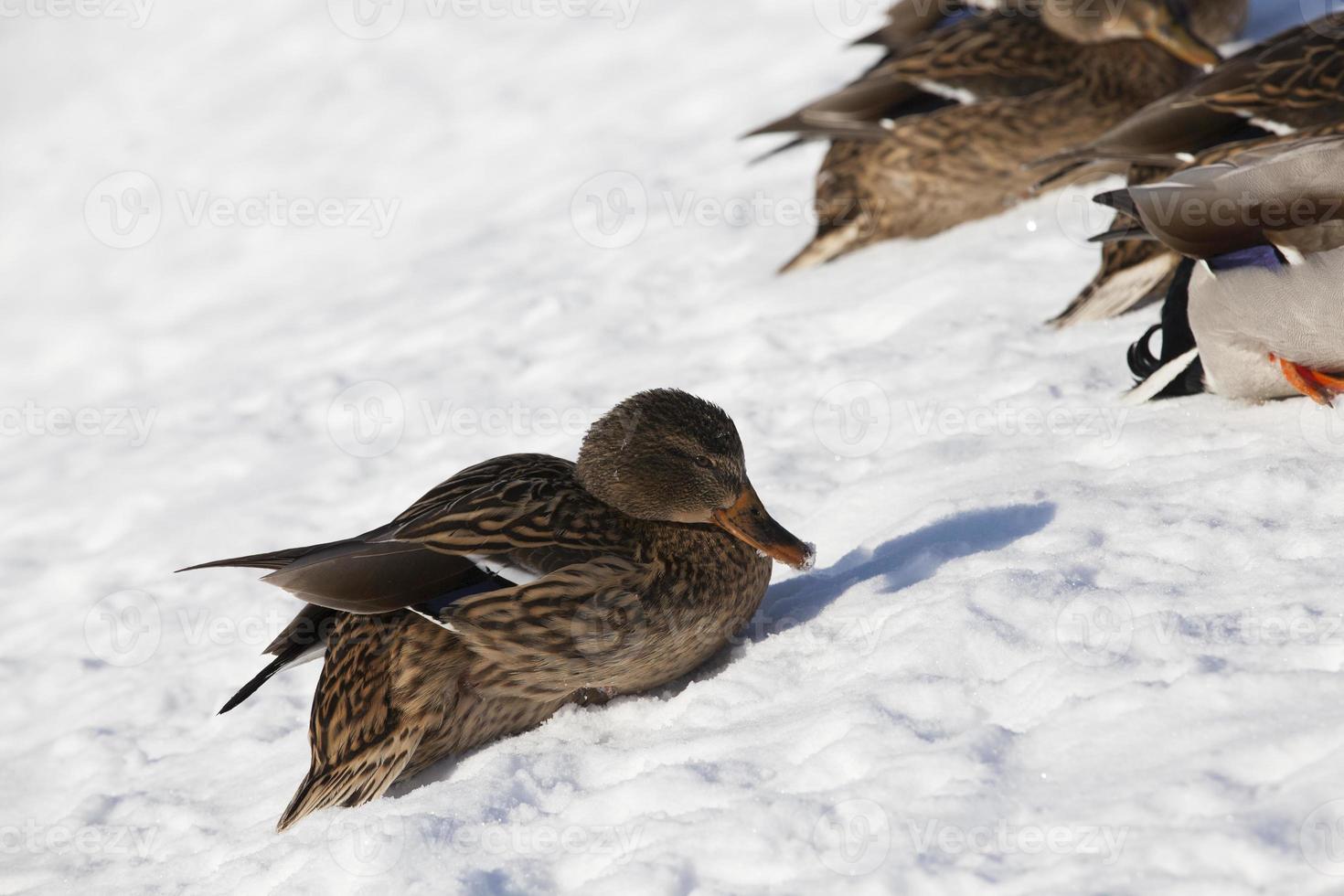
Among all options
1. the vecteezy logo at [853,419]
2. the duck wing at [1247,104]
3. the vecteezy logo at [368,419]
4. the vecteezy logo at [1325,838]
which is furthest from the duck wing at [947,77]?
the vecteezy logo at [1325,838]

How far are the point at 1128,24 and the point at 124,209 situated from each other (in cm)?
754

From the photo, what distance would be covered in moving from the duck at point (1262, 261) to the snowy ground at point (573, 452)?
143mm

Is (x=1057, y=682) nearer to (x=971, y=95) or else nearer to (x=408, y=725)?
(x=408, y=725)

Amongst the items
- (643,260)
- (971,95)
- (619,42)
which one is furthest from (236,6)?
(971,95)

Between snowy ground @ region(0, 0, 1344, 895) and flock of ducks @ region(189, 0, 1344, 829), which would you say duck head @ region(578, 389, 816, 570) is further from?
snowy ground @ region(0, 0, 1344, 895)

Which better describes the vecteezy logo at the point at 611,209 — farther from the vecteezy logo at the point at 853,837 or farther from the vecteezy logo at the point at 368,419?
the vecteezy logo at the point at 853,837

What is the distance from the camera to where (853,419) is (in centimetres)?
502

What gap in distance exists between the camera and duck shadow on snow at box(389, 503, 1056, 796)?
3.64m

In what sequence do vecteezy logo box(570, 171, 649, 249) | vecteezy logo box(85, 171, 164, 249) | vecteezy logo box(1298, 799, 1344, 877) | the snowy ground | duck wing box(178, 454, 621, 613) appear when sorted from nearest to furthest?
vecteezy logo box(1298, 799, 1344, 877), the snowy ground, duck wing box(178, 454, 621, 613), vecteezy logo box(570, 171, 649, 249), vecteezy logo box(85, 171, 164, 249)

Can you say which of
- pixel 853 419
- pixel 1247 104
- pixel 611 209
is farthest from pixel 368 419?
pixel 1247 104

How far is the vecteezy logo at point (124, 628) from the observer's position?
4922 millimetres

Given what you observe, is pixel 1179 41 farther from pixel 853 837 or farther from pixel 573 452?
pixel 853 837

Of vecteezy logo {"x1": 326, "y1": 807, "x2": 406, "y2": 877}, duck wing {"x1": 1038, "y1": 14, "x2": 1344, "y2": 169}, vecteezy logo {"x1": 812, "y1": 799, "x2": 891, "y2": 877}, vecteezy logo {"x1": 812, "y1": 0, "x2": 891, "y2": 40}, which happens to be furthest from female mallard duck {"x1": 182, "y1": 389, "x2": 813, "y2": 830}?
vecteezy logo {"x1": 812, "y1": 0, "x2": 891, "y2": 40}

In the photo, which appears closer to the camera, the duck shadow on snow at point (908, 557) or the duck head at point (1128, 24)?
the duck shadow on snow at point (908, 557)
